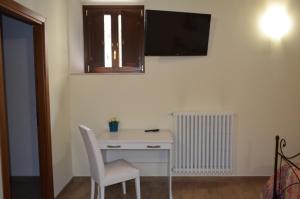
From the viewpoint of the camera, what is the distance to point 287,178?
95.1 inches

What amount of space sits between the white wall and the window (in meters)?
0.16

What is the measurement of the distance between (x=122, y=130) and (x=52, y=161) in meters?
0.92

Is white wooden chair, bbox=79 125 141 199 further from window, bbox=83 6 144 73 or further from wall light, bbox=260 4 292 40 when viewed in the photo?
wall light, bbox=260 4 292 40

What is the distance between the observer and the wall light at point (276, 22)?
Result: 3541 millimetres

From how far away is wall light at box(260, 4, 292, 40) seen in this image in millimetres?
3541

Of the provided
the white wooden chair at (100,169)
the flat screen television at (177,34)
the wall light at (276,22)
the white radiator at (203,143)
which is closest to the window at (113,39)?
the flat screen television at (177,34)

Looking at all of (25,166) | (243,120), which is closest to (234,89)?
(243,120)

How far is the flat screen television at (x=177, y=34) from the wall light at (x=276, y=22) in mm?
693

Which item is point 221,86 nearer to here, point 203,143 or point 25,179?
point 203,143

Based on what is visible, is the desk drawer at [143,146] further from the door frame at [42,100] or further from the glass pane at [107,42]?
the glass pane at [107,42]

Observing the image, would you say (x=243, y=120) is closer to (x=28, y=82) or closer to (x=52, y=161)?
(x=52, y=161)

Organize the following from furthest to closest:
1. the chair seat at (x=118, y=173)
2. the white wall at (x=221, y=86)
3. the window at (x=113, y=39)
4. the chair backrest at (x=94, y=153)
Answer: the window at (x=113, y=39) → the white wall at (x=221, y=86) → the chair seat at (x=118, y=173) → the chair backrest at (x=94, y=153)

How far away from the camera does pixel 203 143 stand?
3.65 meters

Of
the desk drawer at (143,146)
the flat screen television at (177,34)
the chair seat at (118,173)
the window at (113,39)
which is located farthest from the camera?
the window at (113,39)
